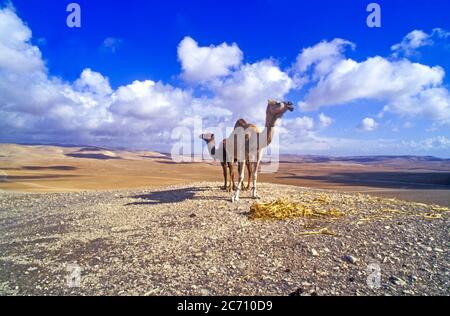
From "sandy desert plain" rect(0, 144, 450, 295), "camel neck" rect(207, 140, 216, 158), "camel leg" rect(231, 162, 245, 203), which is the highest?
"camel neck" rect(207, 140, 216, 158)

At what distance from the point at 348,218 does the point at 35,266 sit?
8.51 metres

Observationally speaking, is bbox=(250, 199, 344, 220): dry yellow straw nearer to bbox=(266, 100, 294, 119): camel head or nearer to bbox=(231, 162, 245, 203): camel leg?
bbox=(231, 162, 245, 203): camel leg

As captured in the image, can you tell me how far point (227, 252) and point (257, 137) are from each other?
22.2ft

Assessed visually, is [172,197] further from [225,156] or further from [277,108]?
[277,108]

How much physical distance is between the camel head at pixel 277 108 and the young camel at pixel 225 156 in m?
2.55

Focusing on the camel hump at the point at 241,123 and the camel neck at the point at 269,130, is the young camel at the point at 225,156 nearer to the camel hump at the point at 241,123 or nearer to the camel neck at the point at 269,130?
the camel hump at the point at 241,123

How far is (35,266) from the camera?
23.1 ft

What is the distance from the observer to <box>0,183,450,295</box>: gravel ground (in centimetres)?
559

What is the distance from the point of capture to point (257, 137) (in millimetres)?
12992

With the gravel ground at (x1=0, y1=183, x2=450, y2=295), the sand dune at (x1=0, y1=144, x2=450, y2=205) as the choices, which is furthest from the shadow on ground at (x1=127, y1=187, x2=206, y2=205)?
the sand dune at (x1=0, y1=144, x2=450, y2=205)

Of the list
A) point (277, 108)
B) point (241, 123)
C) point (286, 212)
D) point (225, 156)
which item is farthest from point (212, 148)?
point (286, 212)

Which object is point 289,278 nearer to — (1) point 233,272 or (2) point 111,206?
(1) point 233,272
